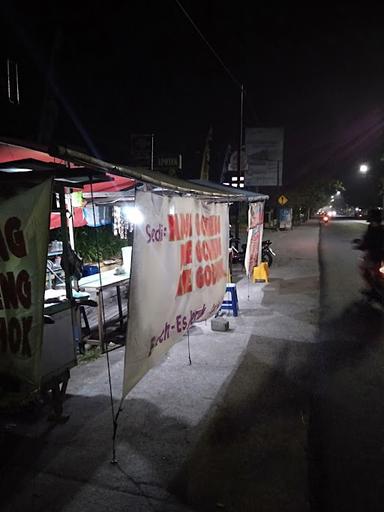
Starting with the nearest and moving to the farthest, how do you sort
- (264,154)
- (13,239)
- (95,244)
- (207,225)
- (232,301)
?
1. (13,239)
2. (207,225)
3. (232,301)
4. (95,244)
5. (264,154)

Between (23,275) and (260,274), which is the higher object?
(23,275)

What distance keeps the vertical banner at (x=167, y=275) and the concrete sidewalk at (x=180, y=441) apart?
92 cm

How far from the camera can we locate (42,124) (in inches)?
584

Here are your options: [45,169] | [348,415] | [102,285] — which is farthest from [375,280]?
[45,169]

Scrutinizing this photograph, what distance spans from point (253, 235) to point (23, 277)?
698 cm

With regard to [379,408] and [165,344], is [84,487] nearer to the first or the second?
[165,344]

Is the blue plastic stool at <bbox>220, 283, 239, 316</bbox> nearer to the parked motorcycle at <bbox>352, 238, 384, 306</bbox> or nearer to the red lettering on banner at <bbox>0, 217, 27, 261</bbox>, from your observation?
the parked motorcycle at <bbox>352, 238, 384, 306</bbox>

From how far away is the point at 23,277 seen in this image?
300 centimetres

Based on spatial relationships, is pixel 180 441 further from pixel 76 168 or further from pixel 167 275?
pixel 76 168

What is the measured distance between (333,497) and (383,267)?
7.32 metres

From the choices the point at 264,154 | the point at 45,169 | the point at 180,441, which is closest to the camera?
the point at 180,441

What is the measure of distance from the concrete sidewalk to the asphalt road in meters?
0.18

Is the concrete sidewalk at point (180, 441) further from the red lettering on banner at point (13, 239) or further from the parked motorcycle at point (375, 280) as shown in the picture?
the parked motorcycle at point (375, 280)

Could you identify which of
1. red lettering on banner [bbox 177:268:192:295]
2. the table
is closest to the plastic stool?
the table
